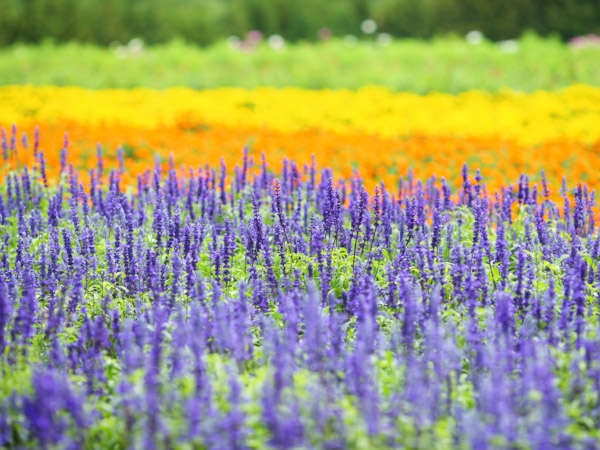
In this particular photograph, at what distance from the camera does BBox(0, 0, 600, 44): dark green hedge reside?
21.0 m

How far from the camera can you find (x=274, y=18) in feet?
82.2

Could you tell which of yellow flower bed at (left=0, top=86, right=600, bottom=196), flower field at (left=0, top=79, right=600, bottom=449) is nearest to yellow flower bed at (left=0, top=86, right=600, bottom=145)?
yellow flower bed at (left=0, top=86, right=600, bottom=196)

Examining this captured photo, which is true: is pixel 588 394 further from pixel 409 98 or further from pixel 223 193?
pixel 409 98

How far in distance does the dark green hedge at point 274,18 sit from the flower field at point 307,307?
14.4 m

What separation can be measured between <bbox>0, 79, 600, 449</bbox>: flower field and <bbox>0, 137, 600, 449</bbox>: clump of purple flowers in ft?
0.05

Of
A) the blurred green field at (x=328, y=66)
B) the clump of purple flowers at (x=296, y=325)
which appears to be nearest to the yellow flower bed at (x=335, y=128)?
the blurred green field at (x=328, y=66)

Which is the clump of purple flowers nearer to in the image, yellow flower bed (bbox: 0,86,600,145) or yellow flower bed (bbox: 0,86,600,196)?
yellow flower bed (bbox: 0,86,600,196)

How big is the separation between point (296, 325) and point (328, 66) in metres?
12.7

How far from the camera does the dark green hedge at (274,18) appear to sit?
20969 mm

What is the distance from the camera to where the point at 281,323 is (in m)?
3.95

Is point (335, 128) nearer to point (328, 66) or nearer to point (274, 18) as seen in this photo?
point (328, 66)

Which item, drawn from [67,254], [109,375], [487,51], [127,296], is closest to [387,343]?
[109,375]

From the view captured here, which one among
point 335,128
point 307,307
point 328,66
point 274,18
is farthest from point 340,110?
point 274,18

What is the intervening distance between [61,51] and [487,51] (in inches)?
412
